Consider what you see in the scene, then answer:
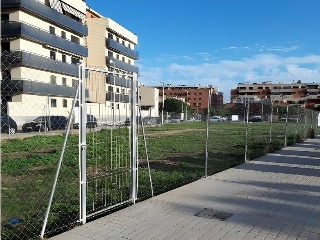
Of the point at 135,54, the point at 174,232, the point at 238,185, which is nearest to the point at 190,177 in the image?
the point at 238,185

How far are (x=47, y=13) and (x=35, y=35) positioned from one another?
373 centimetres

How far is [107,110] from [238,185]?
13.3 feet

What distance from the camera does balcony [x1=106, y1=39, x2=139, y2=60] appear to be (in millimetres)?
56737

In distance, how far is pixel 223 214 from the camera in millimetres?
5871

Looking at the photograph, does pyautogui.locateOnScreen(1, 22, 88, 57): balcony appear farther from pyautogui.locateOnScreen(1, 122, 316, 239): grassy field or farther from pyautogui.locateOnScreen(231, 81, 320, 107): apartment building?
pyautogui.locateOnScreen(231, 81, 320, 107): apartment building

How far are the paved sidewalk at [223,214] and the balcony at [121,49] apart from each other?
50.4 meters

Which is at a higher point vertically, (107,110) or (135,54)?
(135,54)

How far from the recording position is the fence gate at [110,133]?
17.6 ft

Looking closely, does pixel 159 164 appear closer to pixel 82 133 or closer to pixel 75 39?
pixel 82 133

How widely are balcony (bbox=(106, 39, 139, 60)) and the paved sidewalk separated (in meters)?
50.4

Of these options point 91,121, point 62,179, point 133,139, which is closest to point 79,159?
point 91,121

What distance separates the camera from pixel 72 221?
5.41 metres

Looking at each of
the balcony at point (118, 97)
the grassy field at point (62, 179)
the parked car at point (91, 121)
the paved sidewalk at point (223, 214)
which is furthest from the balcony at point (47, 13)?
the paved sidewalk at point (223, 214)

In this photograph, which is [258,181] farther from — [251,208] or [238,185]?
[251,208]
